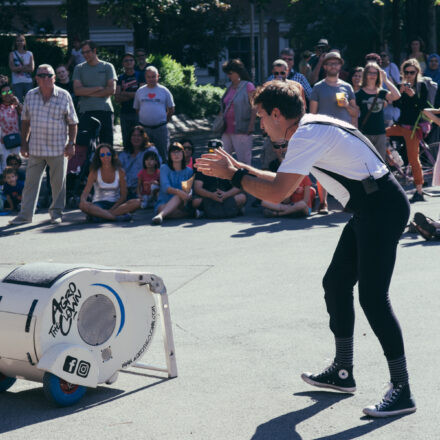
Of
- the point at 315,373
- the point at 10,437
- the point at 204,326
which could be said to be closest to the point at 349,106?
the point at 204,326

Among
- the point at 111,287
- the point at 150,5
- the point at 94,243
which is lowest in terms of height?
the point at 94,243

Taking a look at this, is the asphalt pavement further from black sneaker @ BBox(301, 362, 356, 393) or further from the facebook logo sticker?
the facebook logo sticker

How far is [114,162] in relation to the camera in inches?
489

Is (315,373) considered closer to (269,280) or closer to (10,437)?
(10,437)

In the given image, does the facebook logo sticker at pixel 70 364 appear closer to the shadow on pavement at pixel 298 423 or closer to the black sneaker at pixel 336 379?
the shadow on pavement at pixel 298 423

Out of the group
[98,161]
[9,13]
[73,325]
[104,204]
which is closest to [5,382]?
[73,325]

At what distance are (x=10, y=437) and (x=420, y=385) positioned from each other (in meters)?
2.26

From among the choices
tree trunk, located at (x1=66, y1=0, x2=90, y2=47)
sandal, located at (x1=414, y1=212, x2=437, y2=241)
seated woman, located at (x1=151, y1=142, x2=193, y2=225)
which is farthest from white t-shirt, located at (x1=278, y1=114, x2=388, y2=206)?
tree trunk, located at (x1=66, y1=0, x2=90, y2=47)

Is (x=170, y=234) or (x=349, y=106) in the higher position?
(x=349, y=106)

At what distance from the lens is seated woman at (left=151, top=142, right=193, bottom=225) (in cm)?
1194

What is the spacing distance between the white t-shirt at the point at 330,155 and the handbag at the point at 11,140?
36.0 ft

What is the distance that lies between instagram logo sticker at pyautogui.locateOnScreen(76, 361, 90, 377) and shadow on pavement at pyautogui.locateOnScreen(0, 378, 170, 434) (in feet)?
0.58

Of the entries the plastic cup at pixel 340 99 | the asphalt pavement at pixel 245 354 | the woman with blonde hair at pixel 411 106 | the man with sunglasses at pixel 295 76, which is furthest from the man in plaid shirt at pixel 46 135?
the woman with blonde hair at pixel 411 106

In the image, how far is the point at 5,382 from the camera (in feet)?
17.0
